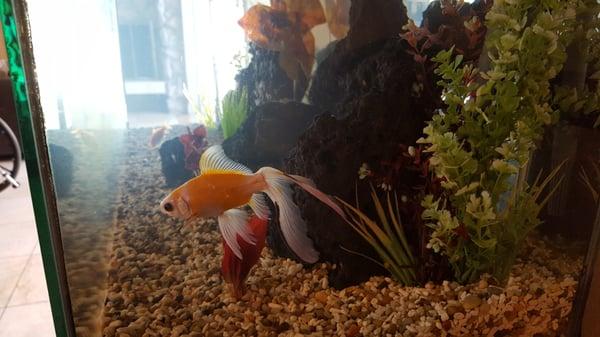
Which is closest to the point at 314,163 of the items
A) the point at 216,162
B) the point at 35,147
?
the point at 216,162

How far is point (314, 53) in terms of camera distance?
2.40 ft

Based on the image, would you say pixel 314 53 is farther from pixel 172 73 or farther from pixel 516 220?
pixel 516 220

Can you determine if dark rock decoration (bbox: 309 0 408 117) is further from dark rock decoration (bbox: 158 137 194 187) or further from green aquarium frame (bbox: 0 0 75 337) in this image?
green aquarium frame (bbox: 0 0 75 337)

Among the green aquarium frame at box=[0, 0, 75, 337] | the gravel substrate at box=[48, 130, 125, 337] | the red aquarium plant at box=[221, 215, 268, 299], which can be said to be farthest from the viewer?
the red aquarium plant at box=[221, 215, 268, 299]

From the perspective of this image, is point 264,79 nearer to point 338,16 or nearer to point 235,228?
point 338,16

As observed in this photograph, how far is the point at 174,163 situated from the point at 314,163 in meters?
0.24

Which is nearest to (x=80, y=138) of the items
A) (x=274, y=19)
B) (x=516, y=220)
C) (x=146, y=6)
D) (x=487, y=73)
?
(x=146, y=6)

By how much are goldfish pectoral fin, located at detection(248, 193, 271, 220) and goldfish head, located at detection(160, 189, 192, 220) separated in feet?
0.35

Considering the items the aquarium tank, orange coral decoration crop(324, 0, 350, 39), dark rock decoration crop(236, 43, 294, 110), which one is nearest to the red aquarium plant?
the aquarium tank

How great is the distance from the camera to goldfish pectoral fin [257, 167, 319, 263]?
77cm

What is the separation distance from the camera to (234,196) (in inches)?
30.1

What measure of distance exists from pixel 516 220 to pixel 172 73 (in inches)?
26.0

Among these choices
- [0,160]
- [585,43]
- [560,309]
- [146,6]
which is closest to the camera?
[146,6]

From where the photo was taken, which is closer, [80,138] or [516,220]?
[80,138]
